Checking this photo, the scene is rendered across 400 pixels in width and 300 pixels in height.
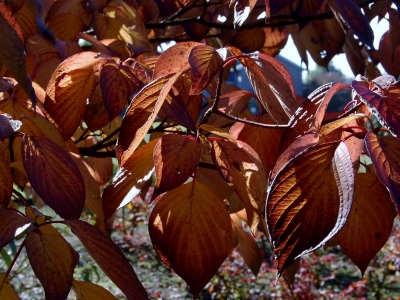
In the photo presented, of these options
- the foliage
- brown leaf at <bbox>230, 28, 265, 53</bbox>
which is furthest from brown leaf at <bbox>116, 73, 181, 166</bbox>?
brown leaf at <bbox>230, 28, 265, 53</bbox>

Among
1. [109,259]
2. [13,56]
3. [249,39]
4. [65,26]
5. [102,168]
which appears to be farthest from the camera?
[249,39]

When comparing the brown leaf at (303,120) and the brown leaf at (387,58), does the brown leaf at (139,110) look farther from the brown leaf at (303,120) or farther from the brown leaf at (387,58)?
the brown leaf at (387,58)

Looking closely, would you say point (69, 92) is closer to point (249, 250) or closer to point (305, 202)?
point (305, 202)

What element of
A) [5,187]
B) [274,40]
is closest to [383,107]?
[5,187]

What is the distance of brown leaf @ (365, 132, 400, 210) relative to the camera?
423 mm

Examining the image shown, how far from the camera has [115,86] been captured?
0.65 m

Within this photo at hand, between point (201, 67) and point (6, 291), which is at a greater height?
point (201, 67)

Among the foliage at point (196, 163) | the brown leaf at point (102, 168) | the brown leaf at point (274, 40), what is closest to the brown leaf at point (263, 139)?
the foliage at point (196, 163)

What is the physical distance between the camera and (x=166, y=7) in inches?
34.8

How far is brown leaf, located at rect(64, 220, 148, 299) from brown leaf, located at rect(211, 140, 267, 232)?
14cm

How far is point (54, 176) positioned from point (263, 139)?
27 cm

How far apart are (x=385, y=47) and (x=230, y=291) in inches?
121

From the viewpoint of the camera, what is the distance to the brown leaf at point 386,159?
423mm

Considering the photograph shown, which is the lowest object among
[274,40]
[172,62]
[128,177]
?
[128,177]
